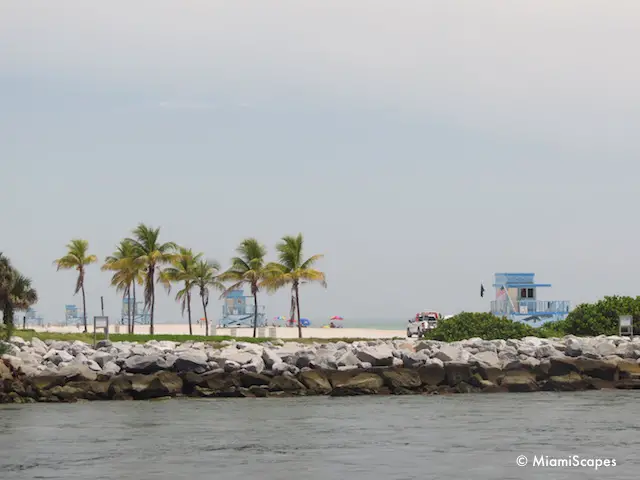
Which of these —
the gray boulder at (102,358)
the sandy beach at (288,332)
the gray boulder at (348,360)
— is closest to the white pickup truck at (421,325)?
the sandy beach at (288,332)

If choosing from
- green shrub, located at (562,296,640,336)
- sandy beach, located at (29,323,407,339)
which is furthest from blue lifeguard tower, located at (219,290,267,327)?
green shrub, located at (562,296,640,336)

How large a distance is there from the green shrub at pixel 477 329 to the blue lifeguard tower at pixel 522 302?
95.8 ft

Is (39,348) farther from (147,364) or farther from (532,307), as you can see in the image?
(532,307)

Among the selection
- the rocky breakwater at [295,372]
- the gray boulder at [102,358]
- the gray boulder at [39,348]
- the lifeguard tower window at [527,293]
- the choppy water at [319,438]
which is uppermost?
the lifeguard tower window at [527,293]

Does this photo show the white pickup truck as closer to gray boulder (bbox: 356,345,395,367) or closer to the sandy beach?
the sandy beach

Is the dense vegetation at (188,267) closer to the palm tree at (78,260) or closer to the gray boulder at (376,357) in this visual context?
the palm tree at (78,260)

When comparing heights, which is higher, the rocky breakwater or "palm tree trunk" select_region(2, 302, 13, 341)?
"palm tree trunk" select_region(2, 302, 13, 341)

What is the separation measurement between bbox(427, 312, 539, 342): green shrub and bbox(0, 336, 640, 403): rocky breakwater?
28.3 ft

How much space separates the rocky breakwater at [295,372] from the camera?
2997 cm

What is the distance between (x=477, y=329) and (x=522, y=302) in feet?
104

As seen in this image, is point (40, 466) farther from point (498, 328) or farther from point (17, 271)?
point (498, 328)

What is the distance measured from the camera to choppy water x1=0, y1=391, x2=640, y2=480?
17.1 metres

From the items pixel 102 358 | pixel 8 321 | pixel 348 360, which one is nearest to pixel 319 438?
pixel 348 360

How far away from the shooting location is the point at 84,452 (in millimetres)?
19188
